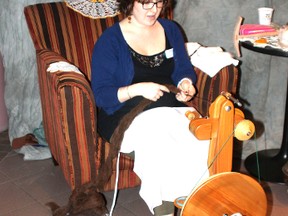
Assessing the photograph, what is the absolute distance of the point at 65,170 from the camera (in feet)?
6.03

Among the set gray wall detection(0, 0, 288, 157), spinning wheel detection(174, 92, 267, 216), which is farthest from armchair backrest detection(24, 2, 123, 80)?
spinning wheel detection(174, 92, 267, 216)

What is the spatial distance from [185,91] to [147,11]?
0.34 metres

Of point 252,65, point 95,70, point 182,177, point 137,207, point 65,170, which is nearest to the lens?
point 182,177

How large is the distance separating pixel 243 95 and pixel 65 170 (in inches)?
44.6

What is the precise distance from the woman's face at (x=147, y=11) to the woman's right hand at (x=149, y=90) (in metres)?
0.27

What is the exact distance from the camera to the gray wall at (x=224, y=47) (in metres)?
2.32

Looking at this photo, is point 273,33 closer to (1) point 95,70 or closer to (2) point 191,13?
(2) point 191,13

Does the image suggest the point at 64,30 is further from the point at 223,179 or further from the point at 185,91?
the point at 223,179

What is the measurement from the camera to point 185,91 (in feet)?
5.64

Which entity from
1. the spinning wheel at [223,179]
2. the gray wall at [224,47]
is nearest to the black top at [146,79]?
the spinning wheel at [223,179]

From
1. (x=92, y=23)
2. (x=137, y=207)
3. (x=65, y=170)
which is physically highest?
(x=92, y=23)

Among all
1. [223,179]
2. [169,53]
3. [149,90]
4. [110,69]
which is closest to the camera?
[223,179]

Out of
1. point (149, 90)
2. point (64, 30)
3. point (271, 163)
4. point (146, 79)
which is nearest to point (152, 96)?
point (149, 90)

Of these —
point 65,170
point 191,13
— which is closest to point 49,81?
point 65,170
